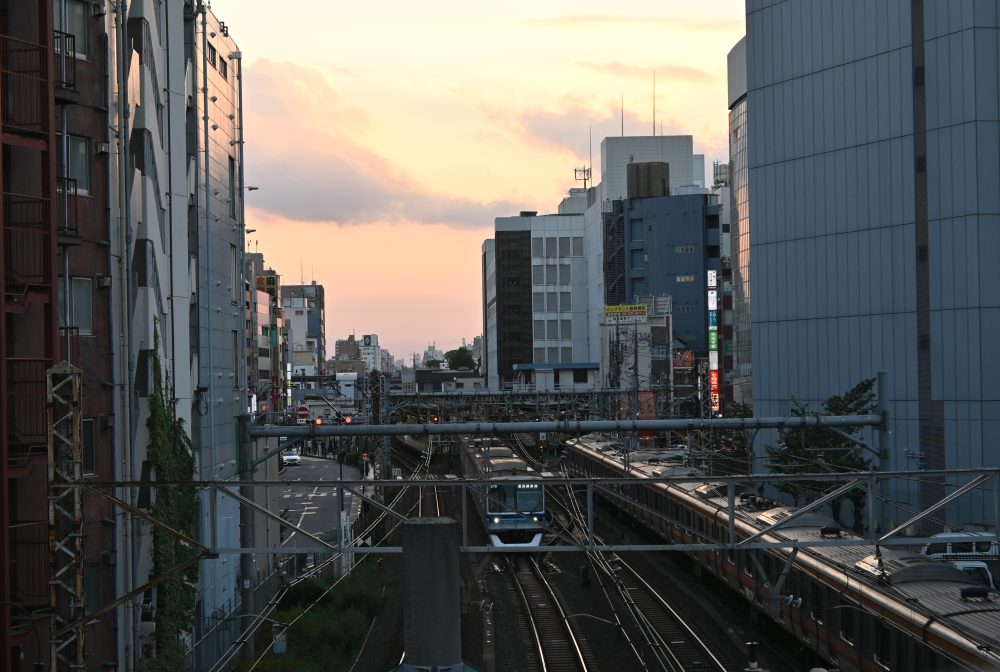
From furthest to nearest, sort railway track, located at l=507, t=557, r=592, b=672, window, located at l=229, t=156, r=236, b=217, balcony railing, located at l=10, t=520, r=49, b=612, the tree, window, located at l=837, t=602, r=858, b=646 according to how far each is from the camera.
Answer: the tree < window, located at l=229, t=156, r=236, b=217 < railway track, located at l=507, t=557, r=592, b=672 < window, located at l=837, t=602, r=858, b=646 < balcony railing, located at l=10, t=520, r=49, b=612

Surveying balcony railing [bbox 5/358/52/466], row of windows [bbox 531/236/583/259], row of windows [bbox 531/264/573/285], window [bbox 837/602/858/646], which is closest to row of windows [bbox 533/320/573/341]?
row of windows [bbox 531/264/573/285]

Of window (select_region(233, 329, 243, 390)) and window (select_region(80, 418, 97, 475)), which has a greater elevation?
window (select_region(233, 329, 243, 390))

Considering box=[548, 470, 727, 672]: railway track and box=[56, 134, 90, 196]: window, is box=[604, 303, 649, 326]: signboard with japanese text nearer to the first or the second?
box=[548, 470, 727, 672]: railway track

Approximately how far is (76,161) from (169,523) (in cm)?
683

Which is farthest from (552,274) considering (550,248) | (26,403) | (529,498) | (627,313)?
(26,403)

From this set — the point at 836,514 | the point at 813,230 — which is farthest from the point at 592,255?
the point at 836,514

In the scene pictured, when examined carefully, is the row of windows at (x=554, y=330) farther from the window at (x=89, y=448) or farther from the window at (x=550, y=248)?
the window at (x=89, y=448)

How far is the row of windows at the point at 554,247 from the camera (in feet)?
381

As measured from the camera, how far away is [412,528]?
14789 mm

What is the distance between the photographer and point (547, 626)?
2794cm

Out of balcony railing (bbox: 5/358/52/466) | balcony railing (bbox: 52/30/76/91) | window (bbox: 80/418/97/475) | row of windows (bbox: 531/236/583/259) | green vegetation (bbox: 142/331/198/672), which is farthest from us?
row of windows (bbox: 531/236/583/259)

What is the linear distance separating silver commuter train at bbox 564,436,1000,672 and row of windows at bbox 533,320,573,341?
Answer: 8447 cm

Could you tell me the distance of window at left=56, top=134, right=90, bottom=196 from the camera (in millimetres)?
17156

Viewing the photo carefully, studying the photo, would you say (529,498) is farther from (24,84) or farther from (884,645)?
(24,84)
